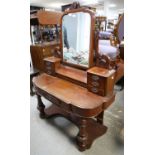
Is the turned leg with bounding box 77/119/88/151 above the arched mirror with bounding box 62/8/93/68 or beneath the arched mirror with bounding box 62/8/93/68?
beneath

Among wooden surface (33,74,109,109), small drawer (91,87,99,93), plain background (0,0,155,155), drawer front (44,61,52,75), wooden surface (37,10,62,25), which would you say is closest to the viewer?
plain background (0,0,155,155)

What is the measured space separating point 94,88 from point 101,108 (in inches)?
8.4

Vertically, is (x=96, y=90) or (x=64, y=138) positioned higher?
(x=96, y=90)

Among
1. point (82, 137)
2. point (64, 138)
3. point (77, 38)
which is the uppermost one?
point (77, 38)

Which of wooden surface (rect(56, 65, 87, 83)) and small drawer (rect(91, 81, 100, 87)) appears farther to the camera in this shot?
wooden surface (rect(56, 65, 87, 83))

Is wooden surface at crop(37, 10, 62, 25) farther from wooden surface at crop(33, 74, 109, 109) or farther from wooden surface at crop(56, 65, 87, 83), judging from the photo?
wooden surface at crop(33, 74, 109, 109)

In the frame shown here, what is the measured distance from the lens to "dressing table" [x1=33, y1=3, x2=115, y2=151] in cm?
147

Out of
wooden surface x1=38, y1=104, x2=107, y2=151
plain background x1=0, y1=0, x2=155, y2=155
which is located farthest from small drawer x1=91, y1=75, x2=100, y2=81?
plain background x1=0, y1=0, x2=155, y2=155

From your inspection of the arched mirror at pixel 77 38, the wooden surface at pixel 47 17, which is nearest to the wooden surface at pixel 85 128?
the arched mirror at pixel 77 38

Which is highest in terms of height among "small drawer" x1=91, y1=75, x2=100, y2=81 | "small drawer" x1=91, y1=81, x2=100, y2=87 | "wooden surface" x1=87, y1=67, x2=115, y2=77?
"wooden surface" x1=87, y1=67, x2=115, y2=77

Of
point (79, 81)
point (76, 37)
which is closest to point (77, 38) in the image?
point (76, 37)

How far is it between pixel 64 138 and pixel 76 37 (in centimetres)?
122
